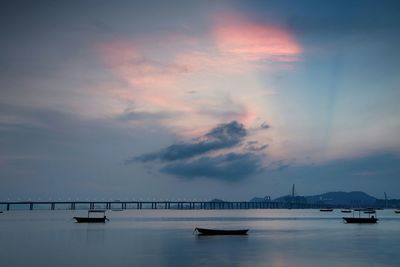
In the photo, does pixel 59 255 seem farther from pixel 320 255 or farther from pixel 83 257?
pixel 320 255

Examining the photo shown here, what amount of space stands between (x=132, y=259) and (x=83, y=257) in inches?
208

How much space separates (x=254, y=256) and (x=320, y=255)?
684 cm

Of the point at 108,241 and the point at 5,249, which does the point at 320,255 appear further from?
the point at 5,249

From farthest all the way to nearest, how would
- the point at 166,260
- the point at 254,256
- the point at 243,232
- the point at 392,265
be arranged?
the point at 243,232, the point at 254,256, the point at 166,260, the point at 392,265

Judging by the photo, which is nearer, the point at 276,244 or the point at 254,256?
the point at 254,256

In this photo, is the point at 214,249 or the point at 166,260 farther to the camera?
the point at 214,249

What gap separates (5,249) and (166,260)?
70.2ft

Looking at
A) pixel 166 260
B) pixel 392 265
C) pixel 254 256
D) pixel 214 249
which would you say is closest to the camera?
pixel 392 265

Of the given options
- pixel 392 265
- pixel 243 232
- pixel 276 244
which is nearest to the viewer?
pixel 392 265

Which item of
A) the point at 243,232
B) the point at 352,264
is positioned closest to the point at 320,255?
the point at 352,264

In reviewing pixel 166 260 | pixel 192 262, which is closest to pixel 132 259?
pixel 166 260

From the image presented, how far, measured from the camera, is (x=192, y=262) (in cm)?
4403

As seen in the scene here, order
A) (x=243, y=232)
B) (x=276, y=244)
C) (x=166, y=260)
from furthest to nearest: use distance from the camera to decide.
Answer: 1. (x=243, y=232)
2. (x=276, y=244)
3. (x=166, y=260)

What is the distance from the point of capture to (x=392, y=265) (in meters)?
43.2
